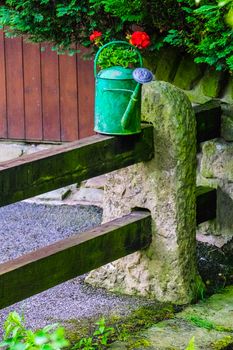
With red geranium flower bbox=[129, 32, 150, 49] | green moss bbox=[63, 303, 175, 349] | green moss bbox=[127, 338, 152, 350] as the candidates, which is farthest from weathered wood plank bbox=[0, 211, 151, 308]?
red geranium flower bbox=[129, 32, 150, 49]

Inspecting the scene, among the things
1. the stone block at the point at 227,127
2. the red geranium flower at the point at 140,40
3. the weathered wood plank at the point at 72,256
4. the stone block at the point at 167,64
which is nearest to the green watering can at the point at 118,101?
the red geranium flower at the point at 140,40

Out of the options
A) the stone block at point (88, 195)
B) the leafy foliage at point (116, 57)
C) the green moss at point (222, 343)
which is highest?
the leafy foliage at point (116, 57)

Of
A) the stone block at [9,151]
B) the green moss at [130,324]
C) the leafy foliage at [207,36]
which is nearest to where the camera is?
the green moss at [130,324]

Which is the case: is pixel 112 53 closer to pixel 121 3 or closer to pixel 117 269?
pixel 121 3

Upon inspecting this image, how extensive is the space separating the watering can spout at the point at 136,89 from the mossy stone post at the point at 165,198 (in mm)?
341

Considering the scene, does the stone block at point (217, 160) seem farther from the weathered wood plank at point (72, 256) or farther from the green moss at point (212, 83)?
the weathered wood plank at point (72, 256)

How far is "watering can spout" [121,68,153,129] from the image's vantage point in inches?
145

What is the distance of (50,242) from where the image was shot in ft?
16.6

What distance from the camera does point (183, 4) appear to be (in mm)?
4473

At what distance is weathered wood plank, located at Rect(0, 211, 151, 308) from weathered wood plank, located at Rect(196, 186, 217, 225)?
0.59 metres

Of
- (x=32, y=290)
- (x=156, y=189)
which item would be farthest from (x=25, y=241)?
(x=32, y=290)

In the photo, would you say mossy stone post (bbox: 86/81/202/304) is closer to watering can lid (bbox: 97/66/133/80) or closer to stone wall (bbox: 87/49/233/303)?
stone wall (bbox: 87/49/233/303)

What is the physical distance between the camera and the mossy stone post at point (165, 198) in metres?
A: 4.10

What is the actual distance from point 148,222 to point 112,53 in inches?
31.6
